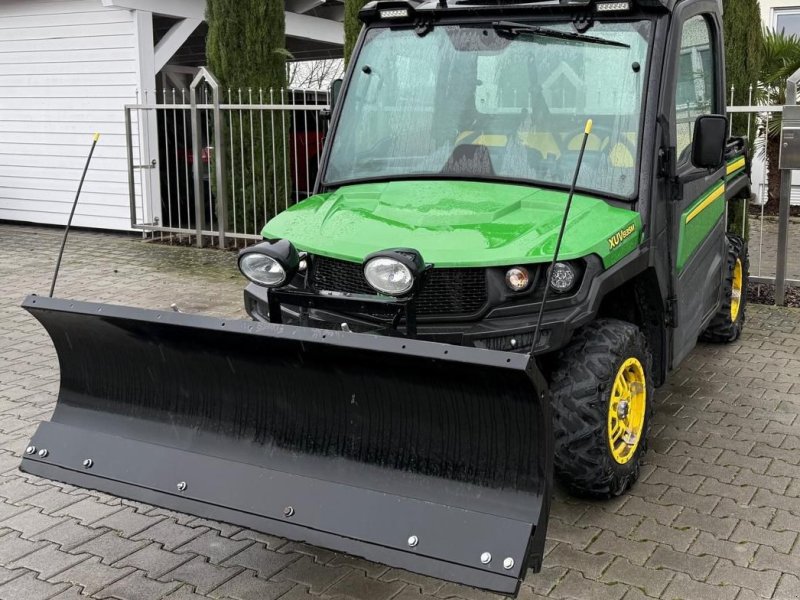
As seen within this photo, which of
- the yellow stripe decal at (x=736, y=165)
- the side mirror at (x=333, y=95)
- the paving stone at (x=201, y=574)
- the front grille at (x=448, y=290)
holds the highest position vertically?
the side mirror at (x=333, y=95)

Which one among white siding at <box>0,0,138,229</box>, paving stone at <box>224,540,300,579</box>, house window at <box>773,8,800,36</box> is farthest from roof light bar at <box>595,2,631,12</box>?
house window at <box>773,8,800,36</box>

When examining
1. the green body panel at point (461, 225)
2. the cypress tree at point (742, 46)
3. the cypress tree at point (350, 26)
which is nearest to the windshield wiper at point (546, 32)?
the green body panel at point (461, 225)

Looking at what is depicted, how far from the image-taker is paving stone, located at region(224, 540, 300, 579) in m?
4.04

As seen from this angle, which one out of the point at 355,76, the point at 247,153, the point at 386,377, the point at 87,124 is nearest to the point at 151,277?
the point at 247,153

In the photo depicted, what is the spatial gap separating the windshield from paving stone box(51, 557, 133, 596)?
2.29m

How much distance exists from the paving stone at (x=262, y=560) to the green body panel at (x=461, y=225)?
1.30 meters

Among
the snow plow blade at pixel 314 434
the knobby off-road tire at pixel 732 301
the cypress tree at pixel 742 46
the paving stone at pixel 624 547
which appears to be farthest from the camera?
the cypress tree at pixel 742 46

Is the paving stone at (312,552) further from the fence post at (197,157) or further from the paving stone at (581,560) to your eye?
the fence post at (197,157)

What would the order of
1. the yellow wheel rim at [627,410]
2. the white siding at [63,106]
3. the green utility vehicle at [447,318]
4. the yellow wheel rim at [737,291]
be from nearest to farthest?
the green utility vehicle at [447,318]
the yellow wheel rim at [627,410]
the yellow wheel rim at [737,291]
the white siding at [63,106]

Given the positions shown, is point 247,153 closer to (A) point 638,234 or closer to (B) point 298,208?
(B) point 298,208

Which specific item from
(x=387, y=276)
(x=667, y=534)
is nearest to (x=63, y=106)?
(x=387, y=276)

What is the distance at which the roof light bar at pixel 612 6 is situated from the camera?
4818 mm

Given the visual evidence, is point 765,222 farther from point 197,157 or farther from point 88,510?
point 88,510

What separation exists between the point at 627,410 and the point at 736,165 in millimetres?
2888
